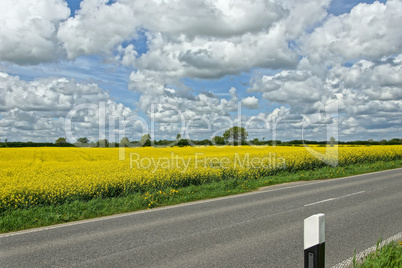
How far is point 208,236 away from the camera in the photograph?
23.4ft

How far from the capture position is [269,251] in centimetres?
611

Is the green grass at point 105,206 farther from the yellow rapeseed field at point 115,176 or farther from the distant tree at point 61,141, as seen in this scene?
the distant tree at point 61,141

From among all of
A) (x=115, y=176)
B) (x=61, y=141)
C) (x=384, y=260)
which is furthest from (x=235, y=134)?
(x=384, y=260)

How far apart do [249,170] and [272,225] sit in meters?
10.7

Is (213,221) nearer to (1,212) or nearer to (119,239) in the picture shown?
(119,239)

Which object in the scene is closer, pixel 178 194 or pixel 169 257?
pixel 169 257

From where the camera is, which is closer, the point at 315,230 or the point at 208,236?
the point at 315,230

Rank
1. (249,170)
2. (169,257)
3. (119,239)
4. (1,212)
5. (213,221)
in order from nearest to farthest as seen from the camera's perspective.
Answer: (169,257) < (119,239) < (213,221) < (1,212) < (249,170)

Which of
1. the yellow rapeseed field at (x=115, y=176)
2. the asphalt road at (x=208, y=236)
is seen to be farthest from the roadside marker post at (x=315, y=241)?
the yellow rapeseed field at (x=115, y=176)

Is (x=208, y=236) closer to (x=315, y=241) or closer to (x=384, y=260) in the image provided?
(x=384, y=260)

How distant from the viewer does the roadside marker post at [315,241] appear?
3064 millimetres

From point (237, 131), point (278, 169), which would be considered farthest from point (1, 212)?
point (237, 131)

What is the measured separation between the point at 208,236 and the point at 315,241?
4.35 metres

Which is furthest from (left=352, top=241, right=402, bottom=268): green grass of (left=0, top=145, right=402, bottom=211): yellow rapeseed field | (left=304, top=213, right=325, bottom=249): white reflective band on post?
(left=0, top=145, right=402, bottom=211): yellow rapeseed field
